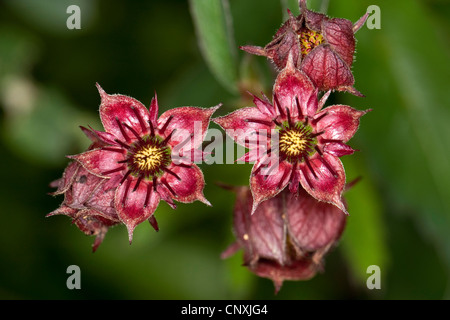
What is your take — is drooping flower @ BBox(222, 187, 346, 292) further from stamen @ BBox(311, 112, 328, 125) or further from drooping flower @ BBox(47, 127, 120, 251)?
drooping flower @ BBox(47, 127, 120, 251)

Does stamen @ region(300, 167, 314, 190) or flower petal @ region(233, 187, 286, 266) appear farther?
flower petal @ region(233, 187, 286, 266)

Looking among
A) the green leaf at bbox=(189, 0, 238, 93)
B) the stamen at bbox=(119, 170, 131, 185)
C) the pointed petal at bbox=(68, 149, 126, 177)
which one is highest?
the green leaf at bbox=(189, 0, 238, 93)

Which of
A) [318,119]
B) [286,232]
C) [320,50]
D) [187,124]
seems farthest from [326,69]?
[286,232]

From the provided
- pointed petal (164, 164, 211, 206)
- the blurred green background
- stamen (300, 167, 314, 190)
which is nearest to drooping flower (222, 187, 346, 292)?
stamen (300, 167, 314, 190)

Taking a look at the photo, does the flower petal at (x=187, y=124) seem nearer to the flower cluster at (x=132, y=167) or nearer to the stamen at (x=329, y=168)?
the flower cluster at (x=132, y=167)

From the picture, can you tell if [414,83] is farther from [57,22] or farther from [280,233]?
[57,22]

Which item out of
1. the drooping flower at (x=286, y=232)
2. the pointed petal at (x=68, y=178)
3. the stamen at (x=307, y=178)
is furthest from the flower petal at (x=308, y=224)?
the pointed petal at (x=68, y=178)
